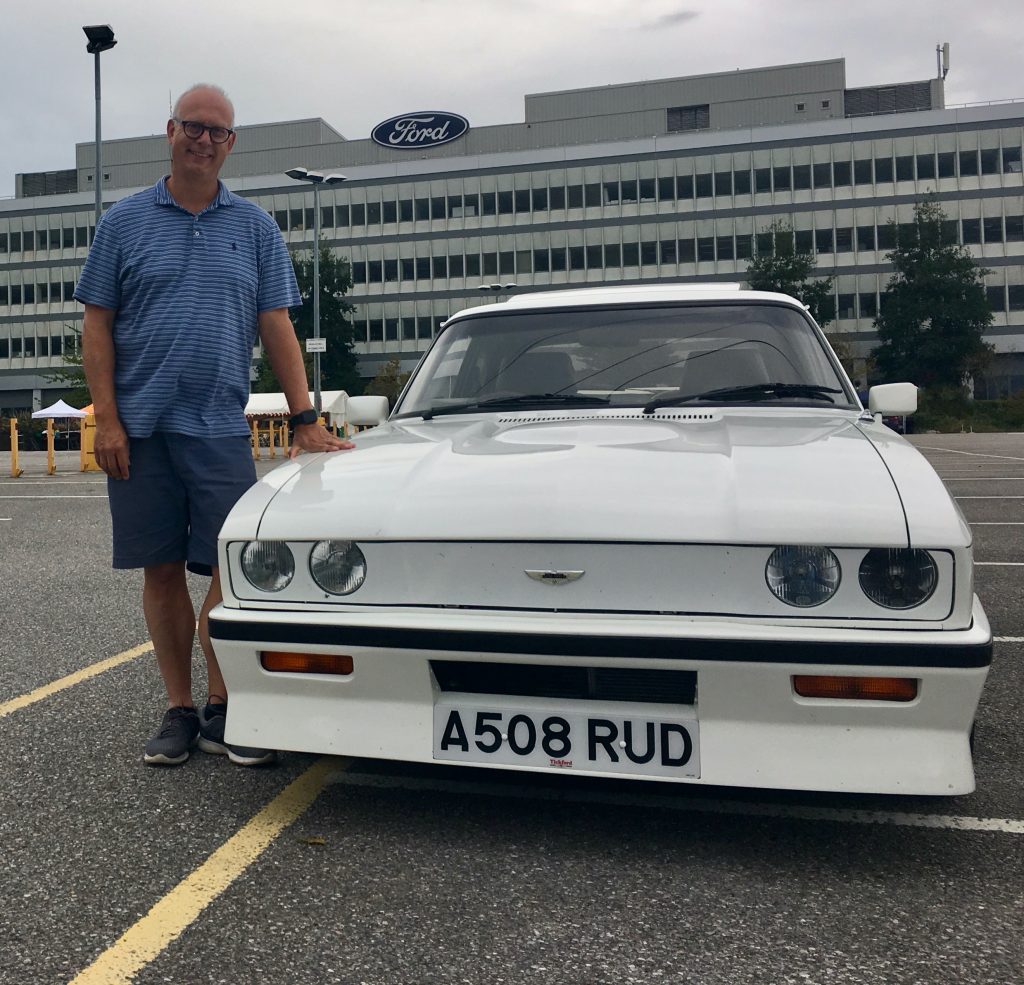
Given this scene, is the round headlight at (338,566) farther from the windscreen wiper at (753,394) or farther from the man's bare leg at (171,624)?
the windscreen wiper at (753,394)

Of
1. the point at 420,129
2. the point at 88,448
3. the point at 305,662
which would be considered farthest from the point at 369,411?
the point at 420,129

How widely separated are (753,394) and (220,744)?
6.46ft

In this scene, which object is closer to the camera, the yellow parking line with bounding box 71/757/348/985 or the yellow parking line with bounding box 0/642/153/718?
the yellow parking line with bounding box 71/757/348/985

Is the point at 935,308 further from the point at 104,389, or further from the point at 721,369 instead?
the point at 104,389

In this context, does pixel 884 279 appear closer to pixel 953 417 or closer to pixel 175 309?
pixel 953 417

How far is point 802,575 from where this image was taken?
82.2 inches

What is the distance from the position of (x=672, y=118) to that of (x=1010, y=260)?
22.2 m

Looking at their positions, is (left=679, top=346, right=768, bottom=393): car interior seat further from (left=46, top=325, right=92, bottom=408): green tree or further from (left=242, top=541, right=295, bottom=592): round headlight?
(left=46, top=325, right=92, bottom=408): green tree

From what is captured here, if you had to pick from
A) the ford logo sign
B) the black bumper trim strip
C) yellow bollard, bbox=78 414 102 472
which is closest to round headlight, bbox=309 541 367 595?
the black bumper trim strip

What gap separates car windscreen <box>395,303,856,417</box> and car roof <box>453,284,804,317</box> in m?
0.04

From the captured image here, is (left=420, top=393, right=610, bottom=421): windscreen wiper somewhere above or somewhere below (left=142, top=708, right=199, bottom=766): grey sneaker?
above

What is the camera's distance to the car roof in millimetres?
3554

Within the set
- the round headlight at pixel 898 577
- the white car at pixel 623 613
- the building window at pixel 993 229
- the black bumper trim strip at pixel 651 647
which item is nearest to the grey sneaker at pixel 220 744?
the white car at pixel 623 613

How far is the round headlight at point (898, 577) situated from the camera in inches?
80.8
